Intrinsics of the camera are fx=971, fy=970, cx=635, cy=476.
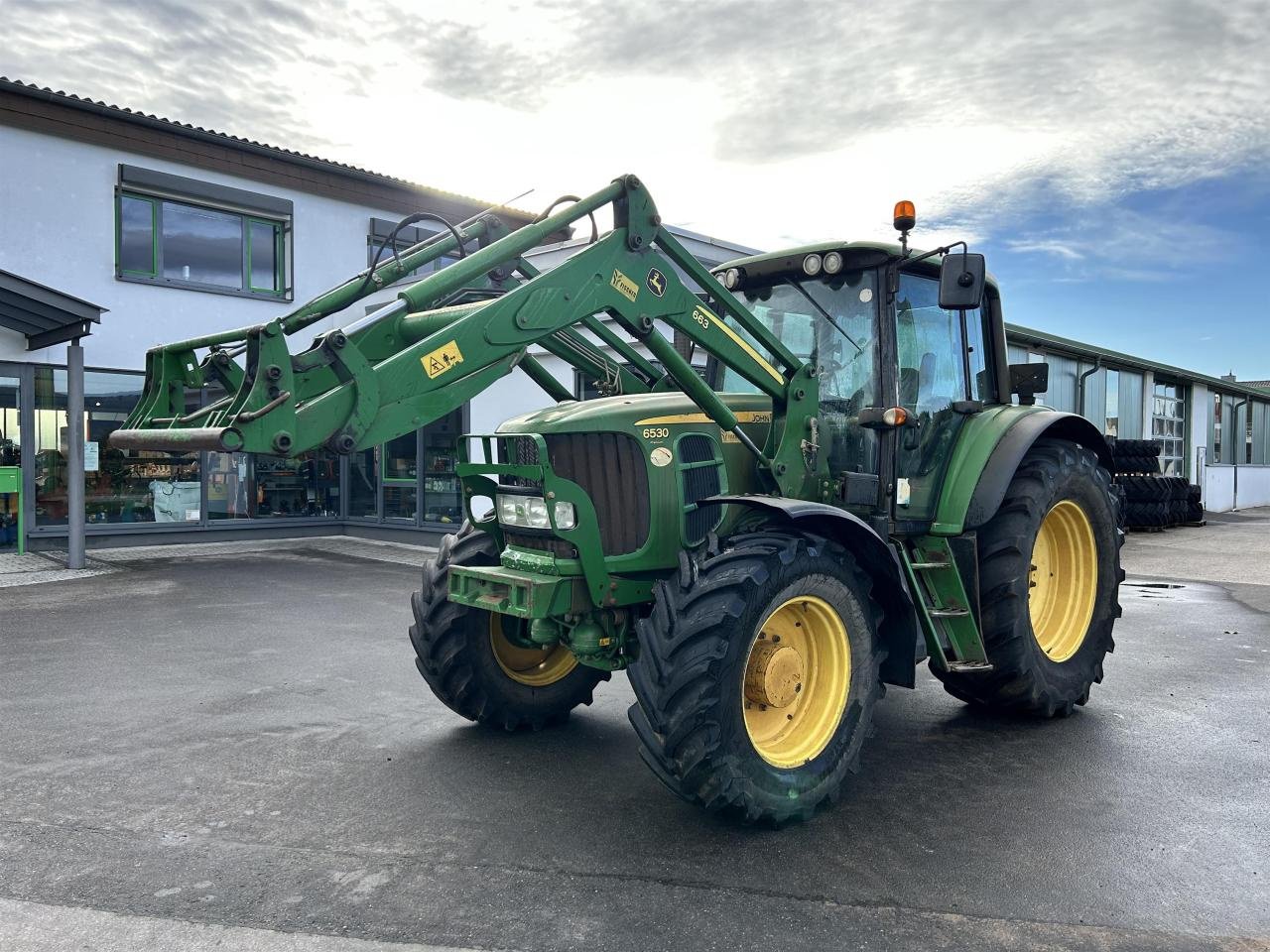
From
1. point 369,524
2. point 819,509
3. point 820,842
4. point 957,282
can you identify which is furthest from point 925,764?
point 369,524

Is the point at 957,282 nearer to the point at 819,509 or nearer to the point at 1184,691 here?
the point at 819,509

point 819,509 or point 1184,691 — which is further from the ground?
point 819,509

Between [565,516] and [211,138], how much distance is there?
12832 mm

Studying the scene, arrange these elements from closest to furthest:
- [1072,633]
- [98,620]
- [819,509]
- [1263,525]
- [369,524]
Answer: [819,509] → [1072,633] → [98,620] → [369,524] → [1263,525]

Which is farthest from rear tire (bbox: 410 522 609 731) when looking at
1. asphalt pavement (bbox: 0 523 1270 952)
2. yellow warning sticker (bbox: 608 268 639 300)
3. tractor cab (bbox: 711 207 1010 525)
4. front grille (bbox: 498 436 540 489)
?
tractor cab (bbox: 711 207 1010 525)

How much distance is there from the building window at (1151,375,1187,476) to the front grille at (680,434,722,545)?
2108cm

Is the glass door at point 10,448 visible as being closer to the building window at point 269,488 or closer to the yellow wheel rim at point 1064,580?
the building window at point 269,488

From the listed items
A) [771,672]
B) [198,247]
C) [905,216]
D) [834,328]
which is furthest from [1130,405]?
[771,672]

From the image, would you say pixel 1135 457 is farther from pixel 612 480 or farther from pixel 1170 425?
pixel 612 480

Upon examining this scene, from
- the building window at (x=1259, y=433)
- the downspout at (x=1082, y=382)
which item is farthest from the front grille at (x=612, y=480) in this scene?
the building window at (x=1259, y=433)

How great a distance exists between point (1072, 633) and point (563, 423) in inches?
133

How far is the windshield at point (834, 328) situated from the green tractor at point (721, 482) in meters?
0.01

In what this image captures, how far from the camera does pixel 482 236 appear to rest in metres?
4.72

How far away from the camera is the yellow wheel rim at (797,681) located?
3951 millimetres
